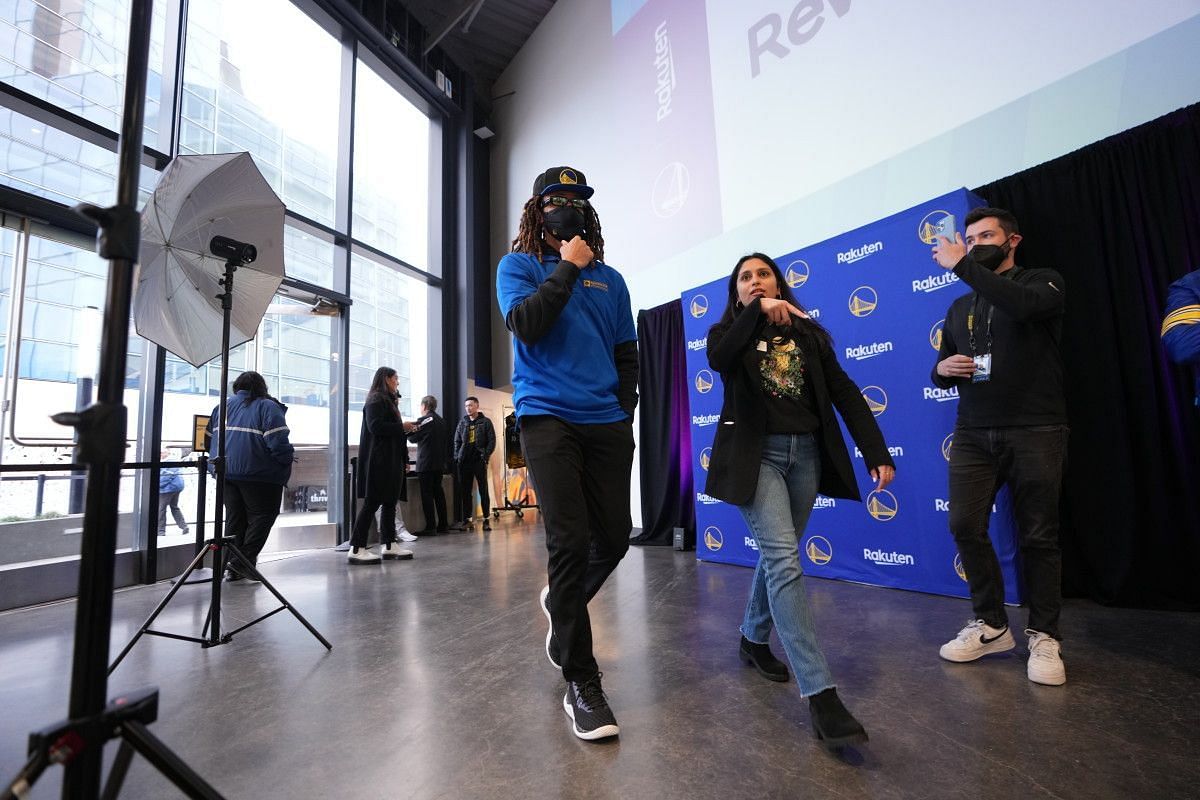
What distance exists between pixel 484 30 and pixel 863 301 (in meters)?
7.65

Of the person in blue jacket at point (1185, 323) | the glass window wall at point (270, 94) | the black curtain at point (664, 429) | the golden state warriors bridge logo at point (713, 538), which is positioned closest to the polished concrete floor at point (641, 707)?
the person in blue jacket at point (1185, 323)

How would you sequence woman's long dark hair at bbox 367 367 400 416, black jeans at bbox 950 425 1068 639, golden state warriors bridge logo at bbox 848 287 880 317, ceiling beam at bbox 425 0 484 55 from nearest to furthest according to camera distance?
black jeans at bbox 950 425 1068 639, golden state warriors bridge logo at bbox 848 287 880 317, woman's long dark hair at bbox 367 367 400 416, ceiling beam at bbox 425 0 484 55

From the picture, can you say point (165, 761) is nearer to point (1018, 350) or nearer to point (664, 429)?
point (1018, 350)

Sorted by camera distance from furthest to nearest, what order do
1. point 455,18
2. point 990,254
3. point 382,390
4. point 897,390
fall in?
point 455,18, point 382,390, point 897,390, point 990,254

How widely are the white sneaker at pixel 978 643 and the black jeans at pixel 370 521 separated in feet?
12.8

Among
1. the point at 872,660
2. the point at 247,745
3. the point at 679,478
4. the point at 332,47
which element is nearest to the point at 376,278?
the point at 332,47

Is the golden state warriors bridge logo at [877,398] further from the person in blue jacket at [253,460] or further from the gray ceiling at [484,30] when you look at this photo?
the gray ceiling at [484,30]

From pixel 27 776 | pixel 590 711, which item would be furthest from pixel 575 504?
pixel 27 776

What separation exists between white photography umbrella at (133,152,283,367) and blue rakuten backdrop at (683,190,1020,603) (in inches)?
87.1

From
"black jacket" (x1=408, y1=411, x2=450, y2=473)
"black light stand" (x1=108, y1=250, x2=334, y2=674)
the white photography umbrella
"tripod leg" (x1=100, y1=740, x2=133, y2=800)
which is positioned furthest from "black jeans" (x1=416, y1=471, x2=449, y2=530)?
"tripod leg" (x1=100, y1=740, x2=133, y2=800)

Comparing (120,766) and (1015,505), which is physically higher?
(1015,505)

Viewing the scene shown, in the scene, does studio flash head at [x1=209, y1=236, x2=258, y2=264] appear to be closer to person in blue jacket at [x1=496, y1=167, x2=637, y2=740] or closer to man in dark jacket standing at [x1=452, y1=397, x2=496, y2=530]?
person in blue jacket at [x1=496, y1=167, x2=637, y2=740]

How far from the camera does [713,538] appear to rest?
4.08 metres

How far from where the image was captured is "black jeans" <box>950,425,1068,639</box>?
1843mm
